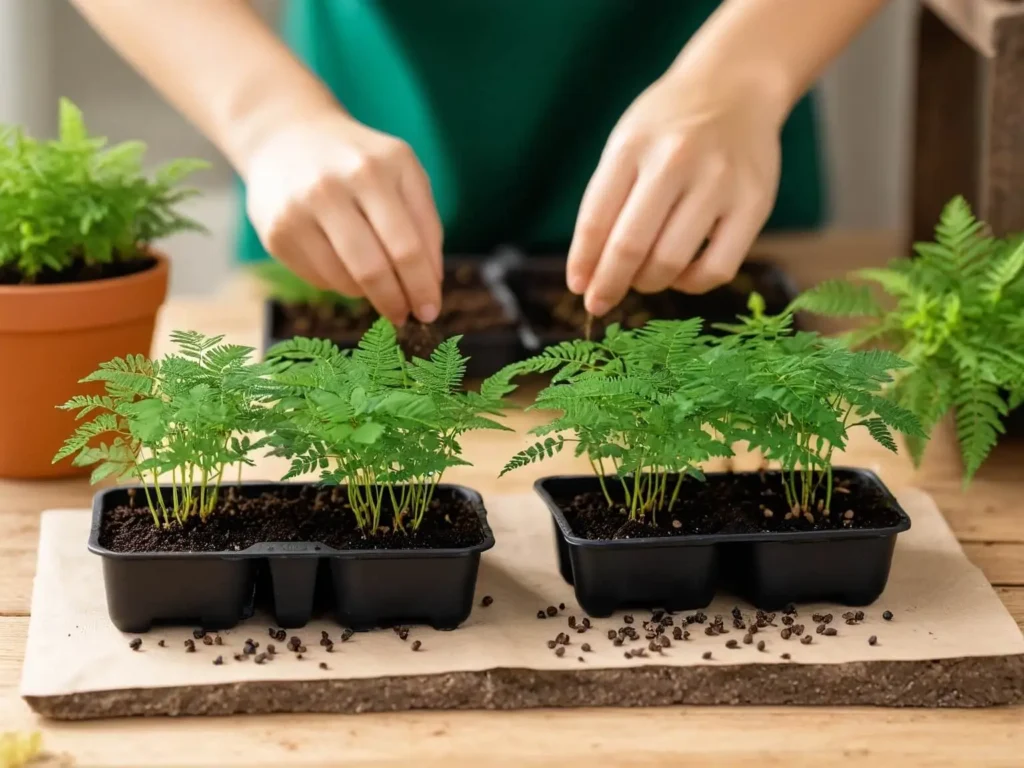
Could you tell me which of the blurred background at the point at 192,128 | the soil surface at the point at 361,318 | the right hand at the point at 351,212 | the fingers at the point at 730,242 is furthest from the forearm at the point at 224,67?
the blurred background at the point at 192,128

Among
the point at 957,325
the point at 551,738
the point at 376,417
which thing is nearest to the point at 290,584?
the point at 376,417

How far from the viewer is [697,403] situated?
1209mm

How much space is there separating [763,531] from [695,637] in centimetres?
12

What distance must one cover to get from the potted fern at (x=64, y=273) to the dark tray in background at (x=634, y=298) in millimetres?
568

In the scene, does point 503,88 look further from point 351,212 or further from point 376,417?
point 376,417

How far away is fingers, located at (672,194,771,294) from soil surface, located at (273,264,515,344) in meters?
0.48

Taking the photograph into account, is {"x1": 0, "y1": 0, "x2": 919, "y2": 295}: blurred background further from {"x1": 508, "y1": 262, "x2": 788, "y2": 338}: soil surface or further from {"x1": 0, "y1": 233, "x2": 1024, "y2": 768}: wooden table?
{"x1": 0, "y1": 233, "x2": 1024, "y2": 768}: wooden table

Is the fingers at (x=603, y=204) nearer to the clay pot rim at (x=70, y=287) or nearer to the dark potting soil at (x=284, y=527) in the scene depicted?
the dark potting soil at (x=284, y=527)

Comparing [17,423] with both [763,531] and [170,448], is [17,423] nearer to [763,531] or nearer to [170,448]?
[170,448]

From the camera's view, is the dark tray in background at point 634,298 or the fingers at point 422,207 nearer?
the fingers at point 422,207

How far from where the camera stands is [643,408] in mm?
1231

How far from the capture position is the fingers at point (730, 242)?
1.52 meters

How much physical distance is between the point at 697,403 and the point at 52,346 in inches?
29.9

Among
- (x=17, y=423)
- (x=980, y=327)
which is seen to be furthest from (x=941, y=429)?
(x=17, y=423)
